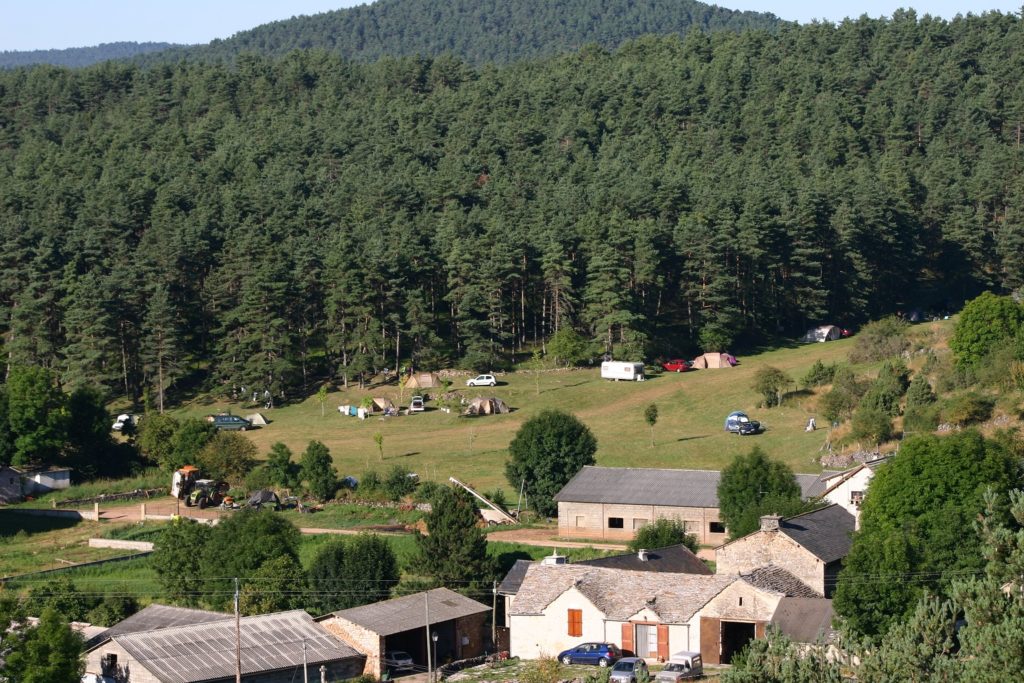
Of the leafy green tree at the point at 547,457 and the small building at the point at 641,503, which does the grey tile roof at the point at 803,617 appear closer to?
the small building at the point at 641,503

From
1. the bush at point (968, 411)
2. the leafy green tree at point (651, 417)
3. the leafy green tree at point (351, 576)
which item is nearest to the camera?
the leafy green tree at point (351, 576)

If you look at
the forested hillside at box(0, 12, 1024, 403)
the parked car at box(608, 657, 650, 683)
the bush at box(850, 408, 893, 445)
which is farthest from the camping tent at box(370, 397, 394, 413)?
the parked car at box(608, 657, 650, 683)

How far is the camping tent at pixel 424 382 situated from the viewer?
92625 mm

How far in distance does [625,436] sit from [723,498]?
21.5m

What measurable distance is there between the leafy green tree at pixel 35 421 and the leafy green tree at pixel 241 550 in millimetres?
25295

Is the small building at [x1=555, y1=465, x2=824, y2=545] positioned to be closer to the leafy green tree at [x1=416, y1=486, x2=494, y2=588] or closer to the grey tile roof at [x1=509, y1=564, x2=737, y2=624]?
the leafy green tree at [x1=416, y1=486, x2=494, y2=588]

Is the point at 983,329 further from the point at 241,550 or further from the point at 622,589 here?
the point at 241,550

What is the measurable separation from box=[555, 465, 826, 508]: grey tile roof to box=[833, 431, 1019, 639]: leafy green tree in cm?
966

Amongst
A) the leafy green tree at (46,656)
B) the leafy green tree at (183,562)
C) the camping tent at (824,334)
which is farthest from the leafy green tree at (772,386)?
the leafy green tree at (46,656)

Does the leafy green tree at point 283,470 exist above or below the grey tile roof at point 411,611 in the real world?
above

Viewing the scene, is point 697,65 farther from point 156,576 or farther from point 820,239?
point 156,576

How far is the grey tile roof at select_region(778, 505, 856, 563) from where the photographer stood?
160 feet

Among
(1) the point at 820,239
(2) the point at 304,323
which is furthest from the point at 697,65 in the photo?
(2) the point at 304,323

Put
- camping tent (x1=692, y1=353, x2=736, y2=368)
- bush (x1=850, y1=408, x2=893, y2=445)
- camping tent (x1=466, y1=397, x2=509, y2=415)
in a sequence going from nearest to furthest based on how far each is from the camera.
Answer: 1. bush (x1=850, y1=408, x2=893, y2=445)
2. camping tent (x1=466, y1=397, x2=509, y2=415)
3. camping tent (x1=692, y1=353, x2=736, y2=368)
